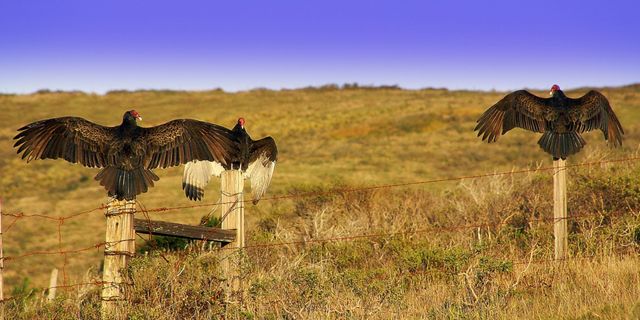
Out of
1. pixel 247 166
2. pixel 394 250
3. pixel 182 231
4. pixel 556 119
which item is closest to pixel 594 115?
pixel 556 119

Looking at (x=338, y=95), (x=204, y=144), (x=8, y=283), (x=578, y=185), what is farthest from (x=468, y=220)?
(x=338, y=95)

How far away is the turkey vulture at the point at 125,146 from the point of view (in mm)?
6742

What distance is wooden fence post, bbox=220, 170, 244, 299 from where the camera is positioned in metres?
6.83

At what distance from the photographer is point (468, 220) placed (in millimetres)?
11539

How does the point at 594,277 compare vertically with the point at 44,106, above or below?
below

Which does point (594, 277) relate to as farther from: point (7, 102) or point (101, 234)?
point (7, 102)

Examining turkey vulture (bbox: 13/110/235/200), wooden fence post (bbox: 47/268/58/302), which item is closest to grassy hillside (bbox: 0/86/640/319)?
wooden fence post (bbox: 47/268/58/302)

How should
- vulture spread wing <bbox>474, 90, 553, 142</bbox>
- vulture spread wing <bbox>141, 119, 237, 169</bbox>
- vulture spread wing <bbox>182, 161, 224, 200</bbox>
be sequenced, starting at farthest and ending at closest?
vulture spread wing <bbox>182, 161, 224, 200</bbox> → vulture spread wing <bbox>474, 90, 553, 142</bbox> → vulture spread wing <bbox>141, 119, 237, 169</bbox>

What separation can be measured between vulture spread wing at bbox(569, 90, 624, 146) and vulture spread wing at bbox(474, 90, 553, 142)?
0.89 feet

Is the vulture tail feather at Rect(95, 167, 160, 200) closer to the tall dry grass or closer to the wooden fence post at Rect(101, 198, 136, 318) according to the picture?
the wooden fence post at Rect(101, 198, 136, 318)

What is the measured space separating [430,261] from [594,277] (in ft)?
6.76

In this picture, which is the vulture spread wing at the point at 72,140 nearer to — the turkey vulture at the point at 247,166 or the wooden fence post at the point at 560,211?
the turkey vulture at the point at 247,166

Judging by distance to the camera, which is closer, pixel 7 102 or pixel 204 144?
pixel 204 144

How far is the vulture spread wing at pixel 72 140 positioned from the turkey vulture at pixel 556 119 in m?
3.76
